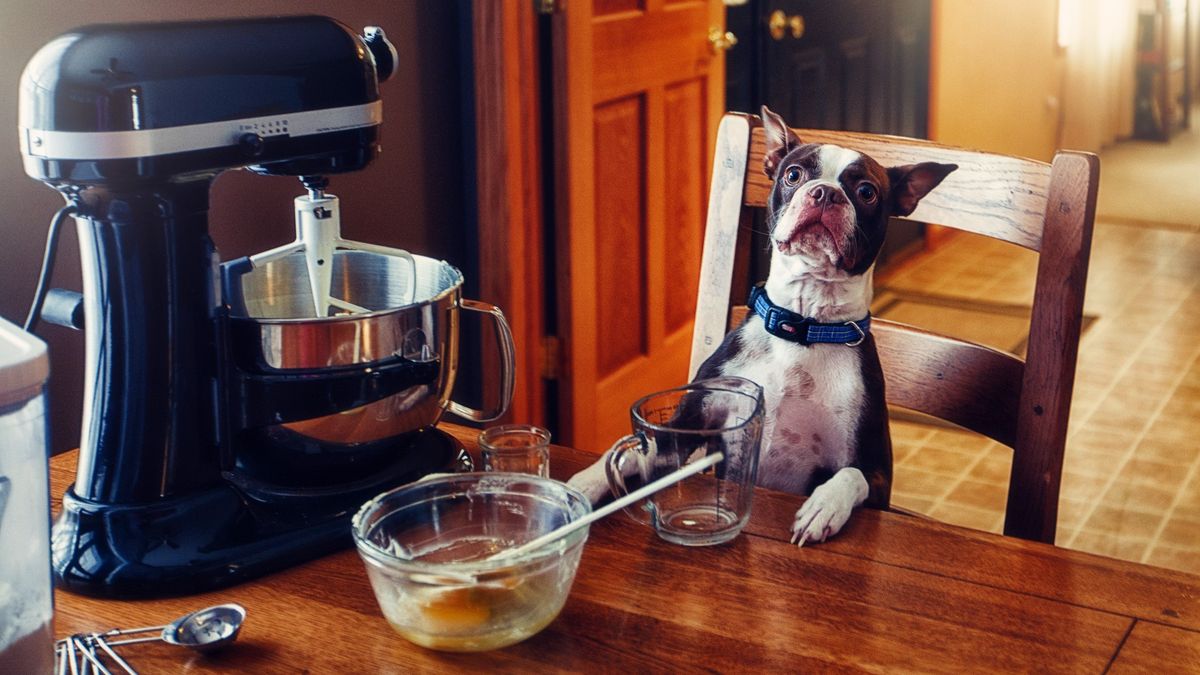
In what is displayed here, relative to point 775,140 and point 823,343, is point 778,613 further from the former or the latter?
point 775,140

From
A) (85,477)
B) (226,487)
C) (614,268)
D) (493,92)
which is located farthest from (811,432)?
(614,268)

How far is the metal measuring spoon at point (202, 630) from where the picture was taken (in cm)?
92

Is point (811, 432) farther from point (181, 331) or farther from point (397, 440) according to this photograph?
point (181, 331)

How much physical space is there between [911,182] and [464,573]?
1.98ft

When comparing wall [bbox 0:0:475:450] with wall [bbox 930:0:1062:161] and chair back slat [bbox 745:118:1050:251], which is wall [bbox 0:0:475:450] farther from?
wall [bbox 930:0:1062:161]

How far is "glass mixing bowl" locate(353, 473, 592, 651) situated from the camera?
35.0 inches

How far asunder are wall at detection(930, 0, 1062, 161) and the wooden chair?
3587mm

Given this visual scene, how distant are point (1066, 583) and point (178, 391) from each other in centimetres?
70

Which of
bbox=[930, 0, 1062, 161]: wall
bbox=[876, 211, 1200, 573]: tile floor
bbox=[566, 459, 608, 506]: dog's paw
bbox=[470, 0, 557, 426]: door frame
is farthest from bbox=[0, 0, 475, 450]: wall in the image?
bbox=[930, 0, 1062, 161]: wall

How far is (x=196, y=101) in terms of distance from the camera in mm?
982

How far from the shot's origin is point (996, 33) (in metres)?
5.44

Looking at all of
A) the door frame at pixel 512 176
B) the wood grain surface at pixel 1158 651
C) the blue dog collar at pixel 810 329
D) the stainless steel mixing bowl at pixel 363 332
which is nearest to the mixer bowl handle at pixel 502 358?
the stainless steel mixing bowl at pixel 363 332

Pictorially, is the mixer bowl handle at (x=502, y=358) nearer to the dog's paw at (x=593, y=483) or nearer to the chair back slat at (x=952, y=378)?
the dog's paw at (x=593, y=483)

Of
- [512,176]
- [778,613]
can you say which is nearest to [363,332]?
[778,613]
